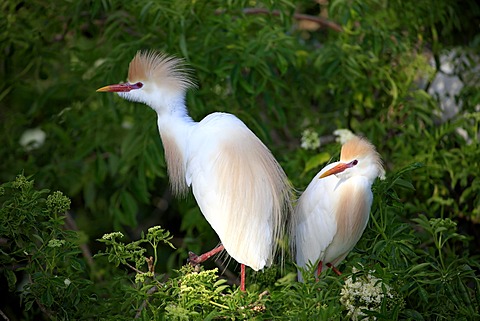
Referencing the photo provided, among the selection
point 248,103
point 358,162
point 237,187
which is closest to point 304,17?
point 248,103

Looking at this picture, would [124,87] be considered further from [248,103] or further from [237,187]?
[248,103]

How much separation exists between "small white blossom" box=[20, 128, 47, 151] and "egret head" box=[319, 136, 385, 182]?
6.64ft

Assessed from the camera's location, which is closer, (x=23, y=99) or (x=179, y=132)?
(x=179, y=132)

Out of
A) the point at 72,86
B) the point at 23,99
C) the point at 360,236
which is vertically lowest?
the point at 23,99

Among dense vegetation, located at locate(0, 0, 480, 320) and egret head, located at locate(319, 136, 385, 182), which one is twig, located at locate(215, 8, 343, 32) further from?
egret head, located at locate(319, 136, 385, 182)

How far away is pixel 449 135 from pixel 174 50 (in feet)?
4.25

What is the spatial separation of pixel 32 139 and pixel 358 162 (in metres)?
2.21

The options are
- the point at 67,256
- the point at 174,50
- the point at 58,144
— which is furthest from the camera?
the point at 58,144

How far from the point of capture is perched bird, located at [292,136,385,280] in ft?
7.91

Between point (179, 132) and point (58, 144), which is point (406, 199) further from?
point (58, 144)

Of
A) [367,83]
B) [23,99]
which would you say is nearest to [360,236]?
[367,83]

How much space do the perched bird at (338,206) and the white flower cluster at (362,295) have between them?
411 mm

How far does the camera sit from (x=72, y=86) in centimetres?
372

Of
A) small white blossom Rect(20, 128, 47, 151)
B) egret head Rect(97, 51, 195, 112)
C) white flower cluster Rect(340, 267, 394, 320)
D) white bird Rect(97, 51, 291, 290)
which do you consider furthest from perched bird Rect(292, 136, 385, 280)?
small white blossom Rect(20, 128, 47, 151)
